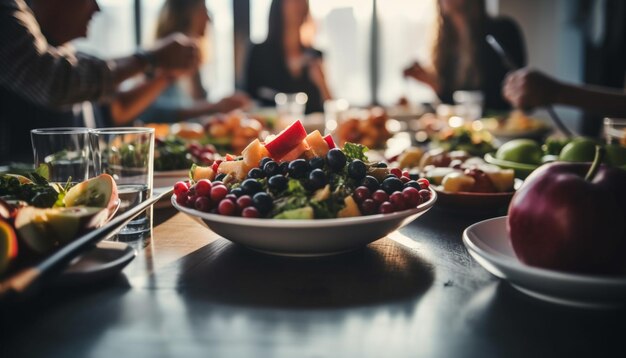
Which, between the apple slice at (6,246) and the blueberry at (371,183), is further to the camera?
the blueberry at (371,183)

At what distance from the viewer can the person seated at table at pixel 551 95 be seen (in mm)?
2174

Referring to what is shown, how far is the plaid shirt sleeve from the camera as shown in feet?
6.44

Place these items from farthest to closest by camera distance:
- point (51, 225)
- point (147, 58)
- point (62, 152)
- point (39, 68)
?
point (147, 58), point (39, 68), point (62, 152), point (51, 225)

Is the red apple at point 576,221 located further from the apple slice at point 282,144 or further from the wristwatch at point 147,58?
the wristwatch at point 147,58

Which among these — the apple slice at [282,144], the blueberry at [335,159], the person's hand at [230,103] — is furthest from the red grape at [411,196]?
the person's hand at [230,103]

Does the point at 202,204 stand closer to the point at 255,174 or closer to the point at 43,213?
the point at 255,174

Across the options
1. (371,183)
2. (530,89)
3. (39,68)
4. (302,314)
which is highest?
(39,68)

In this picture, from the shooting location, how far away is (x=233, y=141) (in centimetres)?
211

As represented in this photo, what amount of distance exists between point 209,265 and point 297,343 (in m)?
0.26

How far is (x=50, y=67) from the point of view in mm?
2094

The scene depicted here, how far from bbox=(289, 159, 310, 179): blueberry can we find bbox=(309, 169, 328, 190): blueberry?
26 millimetres

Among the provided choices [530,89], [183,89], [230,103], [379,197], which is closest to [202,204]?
[379,197]

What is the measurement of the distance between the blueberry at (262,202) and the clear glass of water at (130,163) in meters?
0.28

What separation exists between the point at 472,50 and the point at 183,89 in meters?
2.47
